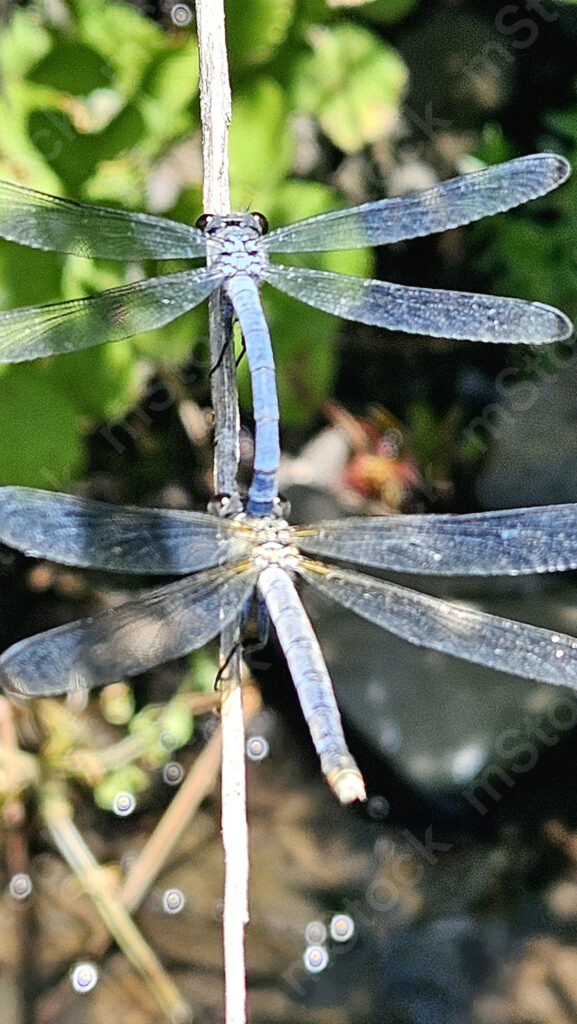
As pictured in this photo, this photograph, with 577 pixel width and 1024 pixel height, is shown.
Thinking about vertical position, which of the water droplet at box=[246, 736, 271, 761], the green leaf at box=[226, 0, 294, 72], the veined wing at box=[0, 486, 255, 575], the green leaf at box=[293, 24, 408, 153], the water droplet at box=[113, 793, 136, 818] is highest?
the green leaf at box=[293, 24, 408, 153]

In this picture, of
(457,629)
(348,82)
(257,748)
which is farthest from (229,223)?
(257,748)

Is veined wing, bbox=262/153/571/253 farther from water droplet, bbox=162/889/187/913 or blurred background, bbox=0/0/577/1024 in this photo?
water droplet, bbox=162/889/187/913

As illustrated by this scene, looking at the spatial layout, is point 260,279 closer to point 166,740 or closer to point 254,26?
point 254,26

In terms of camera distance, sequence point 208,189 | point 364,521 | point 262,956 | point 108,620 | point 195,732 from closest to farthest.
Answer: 1. point 108,620
2. point 208,189
3. point 364,521
4. point 262,956
5. point 195,732

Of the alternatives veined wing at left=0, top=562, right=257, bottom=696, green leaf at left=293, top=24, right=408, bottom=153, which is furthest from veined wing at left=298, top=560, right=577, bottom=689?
green leaf at left=293, top=24, right=408, bottom=153

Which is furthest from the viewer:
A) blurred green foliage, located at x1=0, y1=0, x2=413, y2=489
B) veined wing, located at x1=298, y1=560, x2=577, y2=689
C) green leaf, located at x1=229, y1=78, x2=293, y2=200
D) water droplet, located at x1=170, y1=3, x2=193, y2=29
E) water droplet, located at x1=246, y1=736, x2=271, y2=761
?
water droplet, located at x1=246, y1=736, x2=271, y2=761

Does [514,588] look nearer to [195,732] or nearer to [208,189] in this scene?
[195,732]

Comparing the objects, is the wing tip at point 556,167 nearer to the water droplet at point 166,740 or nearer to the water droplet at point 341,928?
the water droplet at point 166,740

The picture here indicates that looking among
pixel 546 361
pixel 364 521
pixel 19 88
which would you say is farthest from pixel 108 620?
pixel 546 361
